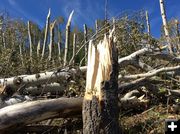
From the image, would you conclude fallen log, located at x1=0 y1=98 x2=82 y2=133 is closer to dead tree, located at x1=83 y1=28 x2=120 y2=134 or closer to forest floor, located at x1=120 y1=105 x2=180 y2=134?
dead tree, located at x1=83 y1=28 x2=120 y2=134

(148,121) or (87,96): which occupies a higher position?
(87,96)

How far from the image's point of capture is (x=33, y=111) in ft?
20.1

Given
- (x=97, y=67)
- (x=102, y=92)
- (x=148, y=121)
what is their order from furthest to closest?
(x=148, y=121), (x=97, y=67), (x=102, y=92)

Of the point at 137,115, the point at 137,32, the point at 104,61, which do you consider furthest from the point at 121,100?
the point at 137,32

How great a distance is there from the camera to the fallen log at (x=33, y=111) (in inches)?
237

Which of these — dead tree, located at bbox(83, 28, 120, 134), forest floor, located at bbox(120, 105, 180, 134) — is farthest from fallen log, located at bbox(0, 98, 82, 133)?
forest floor, located at bbox(120, 105, 180, 134)

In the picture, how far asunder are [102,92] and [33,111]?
107 cm

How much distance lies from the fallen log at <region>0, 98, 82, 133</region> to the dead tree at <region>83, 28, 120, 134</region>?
395mm

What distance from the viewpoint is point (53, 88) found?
8.12m

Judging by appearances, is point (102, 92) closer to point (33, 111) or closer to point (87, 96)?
point (87, 96)

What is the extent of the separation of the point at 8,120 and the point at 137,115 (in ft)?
8.95

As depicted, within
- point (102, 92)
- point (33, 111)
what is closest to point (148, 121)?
point (102, 92)

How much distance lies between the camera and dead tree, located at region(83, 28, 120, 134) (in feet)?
19.6

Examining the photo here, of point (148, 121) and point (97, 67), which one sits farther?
point (148, 121)
